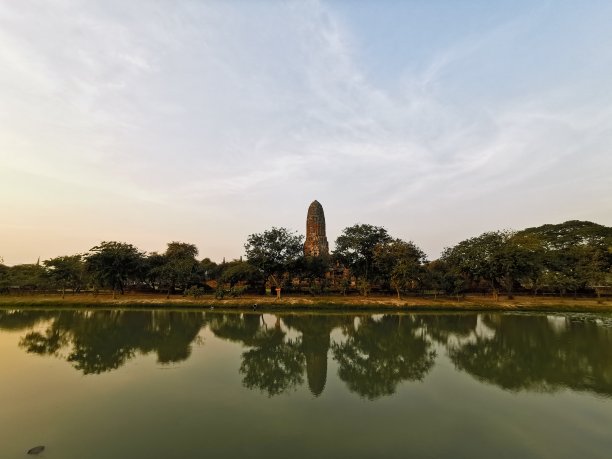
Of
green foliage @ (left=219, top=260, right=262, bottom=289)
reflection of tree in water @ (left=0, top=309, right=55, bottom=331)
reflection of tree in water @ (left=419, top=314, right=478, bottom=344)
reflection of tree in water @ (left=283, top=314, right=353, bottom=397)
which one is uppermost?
green foliage @ (left=219, top=260, right=262, bottom=289)

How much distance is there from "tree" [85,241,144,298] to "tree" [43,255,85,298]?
4.53 ft

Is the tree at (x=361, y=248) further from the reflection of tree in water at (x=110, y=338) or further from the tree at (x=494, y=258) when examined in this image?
the reflection of tree in water at (x=110, y=338)

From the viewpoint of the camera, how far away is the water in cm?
802

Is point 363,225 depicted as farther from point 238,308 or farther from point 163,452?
point 163,452

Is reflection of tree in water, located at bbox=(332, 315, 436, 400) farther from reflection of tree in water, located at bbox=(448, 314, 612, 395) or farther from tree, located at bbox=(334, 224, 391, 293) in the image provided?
tree, located at bbox=(334, 224, 391, 293)

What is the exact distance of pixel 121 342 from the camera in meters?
19.7

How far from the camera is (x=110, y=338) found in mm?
20781

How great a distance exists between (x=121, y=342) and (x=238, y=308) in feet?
60.9

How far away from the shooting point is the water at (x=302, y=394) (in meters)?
8.02

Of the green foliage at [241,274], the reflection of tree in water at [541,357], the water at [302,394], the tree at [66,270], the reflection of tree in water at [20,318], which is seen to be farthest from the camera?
the green foliage at [241,274]

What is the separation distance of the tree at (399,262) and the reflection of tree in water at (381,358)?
603 inches

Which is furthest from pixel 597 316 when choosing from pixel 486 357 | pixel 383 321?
pixel 486 357

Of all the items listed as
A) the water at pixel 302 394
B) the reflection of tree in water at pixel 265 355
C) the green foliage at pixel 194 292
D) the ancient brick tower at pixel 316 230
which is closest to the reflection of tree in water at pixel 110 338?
the water at pixel 302 394

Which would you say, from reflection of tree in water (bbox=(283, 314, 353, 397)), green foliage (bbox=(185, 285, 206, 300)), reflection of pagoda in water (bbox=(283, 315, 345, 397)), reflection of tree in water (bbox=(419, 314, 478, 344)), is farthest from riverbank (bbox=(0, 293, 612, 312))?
reflection of pagoda in water (bbox=(283, 315, 345, 397))
